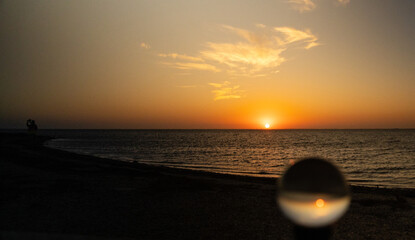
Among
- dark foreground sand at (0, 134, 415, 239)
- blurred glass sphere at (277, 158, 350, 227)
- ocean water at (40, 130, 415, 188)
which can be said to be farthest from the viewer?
ocean water at (40, 130, 415, 188)

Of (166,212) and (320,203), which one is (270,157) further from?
(320,203)

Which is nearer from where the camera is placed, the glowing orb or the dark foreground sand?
the glowing orb

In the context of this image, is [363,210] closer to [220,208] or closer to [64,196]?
[220,208]

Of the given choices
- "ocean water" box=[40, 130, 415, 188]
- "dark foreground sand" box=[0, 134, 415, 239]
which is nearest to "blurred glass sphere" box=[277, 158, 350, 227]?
"dark foreground sand" box=[0, 134, 415, 239]

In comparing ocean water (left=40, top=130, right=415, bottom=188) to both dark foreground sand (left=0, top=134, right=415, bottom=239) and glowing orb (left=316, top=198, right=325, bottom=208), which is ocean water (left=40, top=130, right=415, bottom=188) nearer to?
dark foreground sand (left=0, top=134, right=415, bottom=239)

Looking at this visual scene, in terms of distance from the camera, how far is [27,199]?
9289mm

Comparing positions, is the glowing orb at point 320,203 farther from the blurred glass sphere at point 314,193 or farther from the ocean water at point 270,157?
the ocean water at point 270,157

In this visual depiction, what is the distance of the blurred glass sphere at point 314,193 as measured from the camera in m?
1.48

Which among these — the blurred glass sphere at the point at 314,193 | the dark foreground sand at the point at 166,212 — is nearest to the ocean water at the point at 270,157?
the dark foreground sand at the point at 166,212

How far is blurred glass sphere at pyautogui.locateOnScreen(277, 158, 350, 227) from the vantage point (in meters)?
1.48

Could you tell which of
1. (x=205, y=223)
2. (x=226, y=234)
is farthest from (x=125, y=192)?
(x=226, y=234)

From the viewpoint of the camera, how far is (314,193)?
1.48 metres

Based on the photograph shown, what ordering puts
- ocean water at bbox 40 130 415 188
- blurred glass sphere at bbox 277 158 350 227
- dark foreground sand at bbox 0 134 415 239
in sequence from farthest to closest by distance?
1. ocean water at bbox 40 130 415 188
2. dark foreground sand at bbox 0 134 415 239
3. blurred glass sphere at bbox 277 158 350 227

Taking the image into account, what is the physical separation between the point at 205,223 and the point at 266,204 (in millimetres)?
3335
